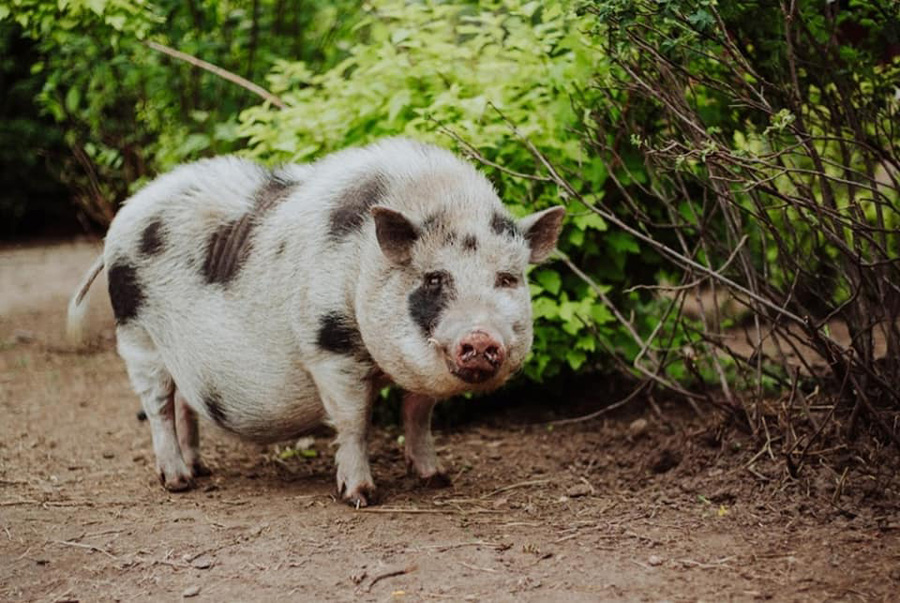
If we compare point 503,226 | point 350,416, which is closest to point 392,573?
point 350,416

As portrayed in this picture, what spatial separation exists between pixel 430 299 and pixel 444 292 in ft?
0.23

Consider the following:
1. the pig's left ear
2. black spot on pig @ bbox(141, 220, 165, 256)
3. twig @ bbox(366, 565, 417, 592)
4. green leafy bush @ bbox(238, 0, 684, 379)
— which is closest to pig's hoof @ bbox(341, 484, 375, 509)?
twig @ bbox(366, 565, 417, 592)

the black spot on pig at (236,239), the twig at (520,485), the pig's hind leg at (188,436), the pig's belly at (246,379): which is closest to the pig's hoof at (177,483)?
the pig's hind leg at (188,436)

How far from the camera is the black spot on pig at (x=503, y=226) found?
15.0 feet

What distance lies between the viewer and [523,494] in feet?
16.5

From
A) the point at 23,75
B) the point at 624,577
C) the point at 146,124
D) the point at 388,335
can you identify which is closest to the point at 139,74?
the point at 146,124

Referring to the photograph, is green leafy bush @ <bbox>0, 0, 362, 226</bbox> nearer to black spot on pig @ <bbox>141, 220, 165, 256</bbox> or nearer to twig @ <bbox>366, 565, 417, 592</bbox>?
black spot on pig @ <bbox>141, 220, 165, 256</bbox>

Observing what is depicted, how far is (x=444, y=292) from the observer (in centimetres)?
437

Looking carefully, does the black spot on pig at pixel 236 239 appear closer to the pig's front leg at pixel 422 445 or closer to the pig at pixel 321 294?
the pig at pixel 321 294

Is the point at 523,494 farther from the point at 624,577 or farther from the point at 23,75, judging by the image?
the point at 23,75

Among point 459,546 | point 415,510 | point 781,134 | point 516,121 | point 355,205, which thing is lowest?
point 415,510

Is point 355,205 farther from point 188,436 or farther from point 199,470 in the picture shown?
point 199,470

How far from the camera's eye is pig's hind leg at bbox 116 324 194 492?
17.6 feet

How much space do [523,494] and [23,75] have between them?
1347 cm
